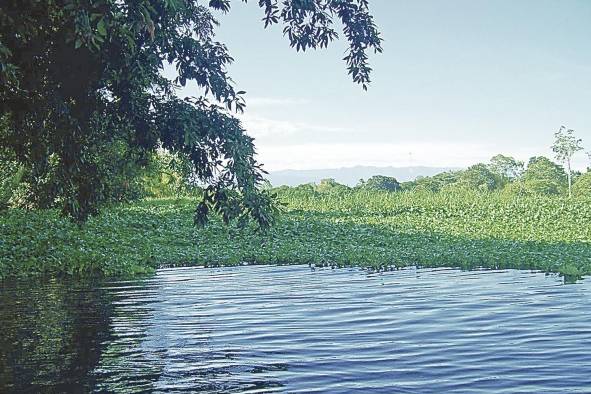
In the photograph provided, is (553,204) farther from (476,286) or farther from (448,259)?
(476,286)

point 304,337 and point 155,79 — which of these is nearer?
point 304,337

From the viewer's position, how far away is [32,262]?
21141mm

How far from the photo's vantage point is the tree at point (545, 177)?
85562mm

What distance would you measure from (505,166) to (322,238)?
8572cm

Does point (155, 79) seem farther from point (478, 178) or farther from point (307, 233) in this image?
point (478, 178)

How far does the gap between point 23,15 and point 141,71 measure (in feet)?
6.15

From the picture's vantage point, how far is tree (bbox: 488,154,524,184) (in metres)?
106

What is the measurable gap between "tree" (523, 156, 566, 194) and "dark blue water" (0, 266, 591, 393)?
72142mm

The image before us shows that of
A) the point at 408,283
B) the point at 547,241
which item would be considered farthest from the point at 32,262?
the point at 547,241

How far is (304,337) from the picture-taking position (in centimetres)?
995

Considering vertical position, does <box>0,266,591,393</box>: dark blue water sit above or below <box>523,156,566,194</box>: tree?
below

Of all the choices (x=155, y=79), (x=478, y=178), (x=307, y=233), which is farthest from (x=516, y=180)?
(x=155, y=79)

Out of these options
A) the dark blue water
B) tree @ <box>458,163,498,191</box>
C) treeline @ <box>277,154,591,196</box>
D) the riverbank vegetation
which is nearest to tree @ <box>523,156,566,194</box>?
treeline @ <box>277,154,591,196</box>

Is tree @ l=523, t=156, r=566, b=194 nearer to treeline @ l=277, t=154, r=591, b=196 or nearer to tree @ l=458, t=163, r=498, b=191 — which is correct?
treeline @ l=277, t=154, r=591, b=196
